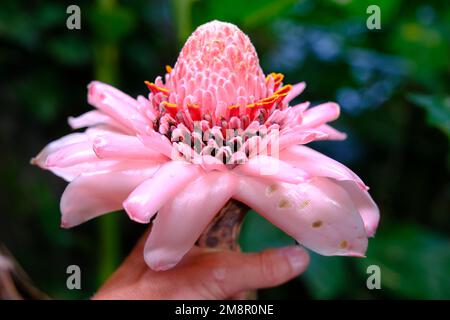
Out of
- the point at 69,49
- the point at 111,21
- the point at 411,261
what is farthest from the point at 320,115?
the point at 69,49

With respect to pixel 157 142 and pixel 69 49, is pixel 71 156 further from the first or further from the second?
pixel 69 49

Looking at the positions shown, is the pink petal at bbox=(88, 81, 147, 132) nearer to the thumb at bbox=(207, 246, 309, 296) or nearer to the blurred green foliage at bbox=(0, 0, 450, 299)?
the thumb at bbox=(207, 246, 309, 296)

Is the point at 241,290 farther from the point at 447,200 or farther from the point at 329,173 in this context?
the point at 447,200

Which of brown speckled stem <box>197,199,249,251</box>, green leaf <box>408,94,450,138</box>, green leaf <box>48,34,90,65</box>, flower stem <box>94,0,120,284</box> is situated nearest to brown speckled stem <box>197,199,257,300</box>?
brown speckled stem <box>197,199,249,251</box>

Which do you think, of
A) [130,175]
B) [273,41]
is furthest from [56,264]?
[130,175]

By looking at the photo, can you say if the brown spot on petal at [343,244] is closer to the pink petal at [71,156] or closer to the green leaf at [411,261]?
the pink petal at [71,156]

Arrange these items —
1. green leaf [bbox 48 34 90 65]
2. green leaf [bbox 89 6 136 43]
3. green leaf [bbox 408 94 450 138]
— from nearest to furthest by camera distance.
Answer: green leaf [bbox 408 94 450 138] → green leaf [bbox 89 6 136 43] → green leaf [bbox 48 34 90 65]
